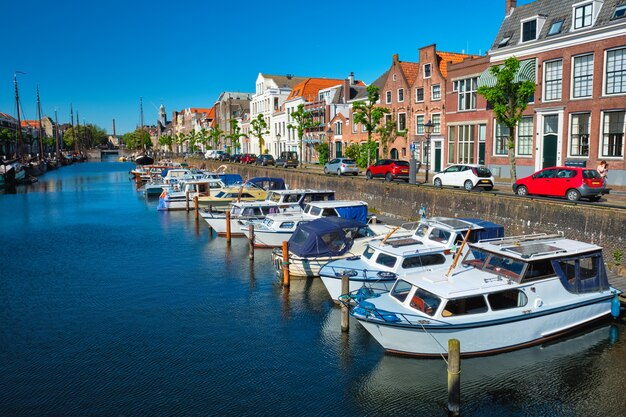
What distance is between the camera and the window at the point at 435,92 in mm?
48562

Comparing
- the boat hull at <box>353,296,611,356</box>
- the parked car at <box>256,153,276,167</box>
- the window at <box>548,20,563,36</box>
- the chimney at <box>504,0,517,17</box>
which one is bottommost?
the boat hull at <box>353,296,611,356</box>

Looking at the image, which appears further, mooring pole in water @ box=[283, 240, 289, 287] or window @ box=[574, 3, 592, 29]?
window @ box=[574, 3, 592, 29]

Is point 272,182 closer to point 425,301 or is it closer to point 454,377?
point 425,301

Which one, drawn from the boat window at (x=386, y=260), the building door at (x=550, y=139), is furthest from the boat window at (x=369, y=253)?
the building door at (x=550, y=139)

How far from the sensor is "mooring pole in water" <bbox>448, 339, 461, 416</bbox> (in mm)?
11555

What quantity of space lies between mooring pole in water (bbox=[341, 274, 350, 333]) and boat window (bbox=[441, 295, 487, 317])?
11.7 feet

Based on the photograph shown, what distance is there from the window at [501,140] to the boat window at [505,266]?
27.2 m

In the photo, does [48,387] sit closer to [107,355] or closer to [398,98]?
[107,355]

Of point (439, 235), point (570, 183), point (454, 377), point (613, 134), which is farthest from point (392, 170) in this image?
point (454, 377)

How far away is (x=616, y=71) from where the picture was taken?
1267 inches

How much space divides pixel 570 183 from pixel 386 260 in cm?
1185

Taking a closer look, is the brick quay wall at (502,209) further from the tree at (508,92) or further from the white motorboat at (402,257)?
the tree at (508,92)

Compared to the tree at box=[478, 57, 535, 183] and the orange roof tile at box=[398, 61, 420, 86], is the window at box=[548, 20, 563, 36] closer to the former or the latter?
the tree at box=[478, 57, 535, 183]

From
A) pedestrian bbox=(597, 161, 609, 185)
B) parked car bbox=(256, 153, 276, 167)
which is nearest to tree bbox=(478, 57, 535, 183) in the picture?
pedestrian bbox=(597, 161, 609, 185)
